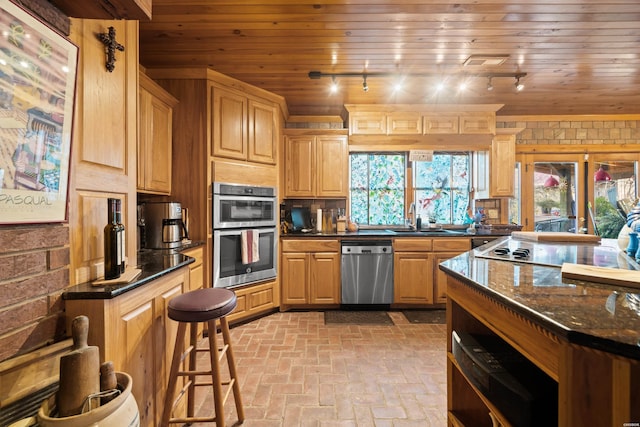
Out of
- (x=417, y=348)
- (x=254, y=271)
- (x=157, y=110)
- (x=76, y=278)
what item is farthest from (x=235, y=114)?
(x=417, y=348)

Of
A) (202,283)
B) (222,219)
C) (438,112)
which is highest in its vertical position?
(438,112)

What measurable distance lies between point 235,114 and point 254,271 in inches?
66.5

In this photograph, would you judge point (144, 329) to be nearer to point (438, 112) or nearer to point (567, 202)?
point (438, 112)

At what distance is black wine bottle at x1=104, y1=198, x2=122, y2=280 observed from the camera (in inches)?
47.2

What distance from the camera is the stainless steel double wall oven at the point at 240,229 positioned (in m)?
2.79

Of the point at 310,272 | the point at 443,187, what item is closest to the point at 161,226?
the point at 310,272

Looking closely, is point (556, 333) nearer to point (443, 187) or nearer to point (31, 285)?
point (31, 285)

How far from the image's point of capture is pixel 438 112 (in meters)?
3.59

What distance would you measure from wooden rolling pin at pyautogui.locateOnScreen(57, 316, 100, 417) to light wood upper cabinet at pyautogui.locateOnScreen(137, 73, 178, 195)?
1782 millimetres

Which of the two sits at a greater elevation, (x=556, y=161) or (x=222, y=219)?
(x=556, y=161)

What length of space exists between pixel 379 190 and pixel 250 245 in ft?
6.92

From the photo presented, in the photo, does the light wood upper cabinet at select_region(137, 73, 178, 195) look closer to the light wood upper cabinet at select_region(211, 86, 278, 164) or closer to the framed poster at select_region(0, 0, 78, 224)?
the light wood upper cabinet at select_region(211, 86, 278, 164)

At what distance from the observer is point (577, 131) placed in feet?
13.5

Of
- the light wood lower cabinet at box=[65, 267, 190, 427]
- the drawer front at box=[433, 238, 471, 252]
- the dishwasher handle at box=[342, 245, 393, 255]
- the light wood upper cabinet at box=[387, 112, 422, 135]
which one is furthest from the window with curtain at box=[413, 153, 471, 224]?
the light wood lower cabinet at box=[65, 267, 190, 427]
